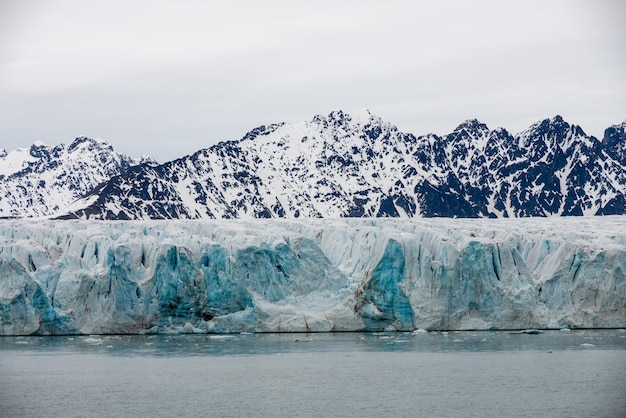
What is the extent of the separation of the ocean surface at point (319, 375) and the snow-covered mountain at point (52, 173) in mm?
122456

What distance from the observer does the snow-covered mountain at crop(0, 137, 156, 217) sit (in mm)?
164625

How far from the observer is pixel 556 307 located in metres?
46.5

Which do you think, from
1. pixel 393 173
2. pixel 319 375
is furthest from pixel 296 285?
pixel 393 173

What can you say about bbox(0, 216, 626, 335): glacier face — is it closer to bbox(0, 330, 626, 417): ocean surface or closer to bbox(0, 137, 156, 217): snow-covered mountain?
bbox(0, 330, 626, 417): ocean surface

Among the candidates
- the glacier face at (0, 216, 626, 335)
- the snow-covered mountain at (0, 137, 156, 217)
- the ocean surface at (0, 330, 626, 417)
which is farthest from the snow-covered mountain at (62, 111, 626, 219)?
the ocean surface at (0, 330, 626, 417)

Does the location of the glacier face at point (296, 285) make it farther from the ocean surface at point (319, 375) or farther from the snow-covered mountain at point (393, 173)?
the snow-covered mountain at point (393, 173)

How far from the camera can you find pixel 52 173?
174m

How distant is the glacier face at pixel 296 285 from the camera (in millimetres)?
44062

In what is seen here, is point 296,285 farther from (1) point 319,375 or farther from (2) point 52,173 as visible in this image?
(2) point 52,173

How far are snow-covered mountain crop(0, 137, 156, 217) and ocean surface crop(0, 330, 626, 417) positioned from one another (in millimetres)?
122456

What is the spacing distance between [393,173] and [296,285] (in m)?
112

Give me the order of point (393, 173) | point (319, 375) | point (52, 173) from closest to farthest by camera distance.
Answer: point (319, 375) → point (393, 173) → point (52, 173)

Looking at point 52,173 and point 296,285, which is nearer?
point 296,285

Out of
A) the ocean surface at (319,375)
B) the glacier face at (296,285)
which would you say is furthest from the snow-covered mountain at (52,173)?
the ocean surface at (319,375)
